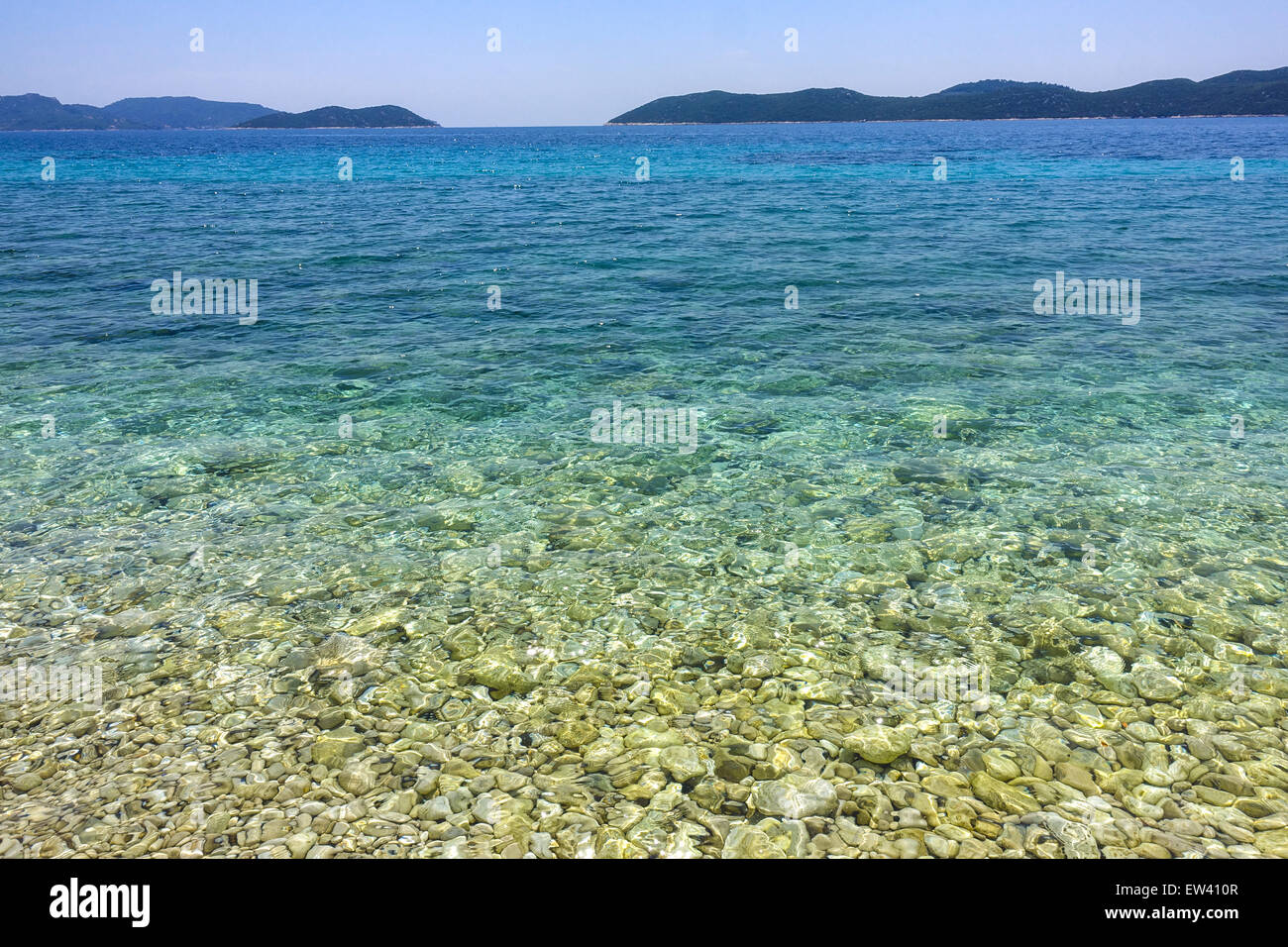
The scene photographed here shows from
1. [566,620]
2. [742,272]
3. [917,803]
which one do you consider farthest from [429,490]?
[742,272]

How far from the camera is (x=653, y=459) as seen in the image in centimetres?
1305

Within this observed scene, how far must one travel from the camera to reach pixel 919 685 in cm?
744

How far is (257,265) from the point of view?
3139 centimetres

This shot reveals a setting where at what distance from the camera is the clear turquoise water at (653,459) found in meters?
8.64

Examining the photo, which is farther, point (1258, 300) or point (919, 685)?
point (1258, 300)

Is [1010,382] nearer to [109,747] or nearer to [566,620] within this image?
[566,620]

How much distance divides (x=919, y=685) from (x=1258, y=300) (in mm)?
24157

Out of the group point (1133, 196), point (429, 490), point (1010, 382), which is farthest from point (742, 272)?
point (1133, 196)

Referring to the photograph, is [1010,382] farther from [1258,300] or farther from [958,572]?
[1258,300]

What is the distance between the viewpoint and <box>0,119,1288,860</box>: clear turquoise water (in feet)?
28.3

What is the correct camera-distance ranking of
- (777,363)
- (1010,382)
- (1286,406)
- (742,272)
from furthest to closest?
(742,272) < (777,363) < (1010,382) < (1286,406)
